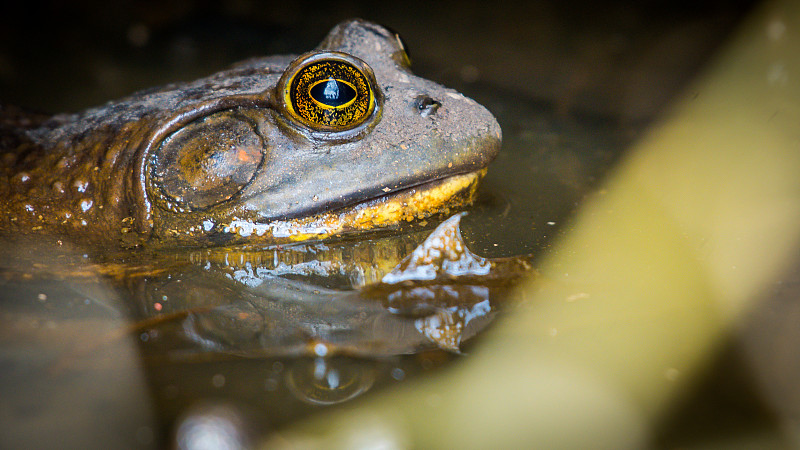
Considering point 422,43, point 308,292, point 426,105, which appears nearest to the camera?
point 308,292

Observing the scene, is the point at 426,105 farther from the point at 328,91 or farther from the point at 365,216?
the point at 365,216

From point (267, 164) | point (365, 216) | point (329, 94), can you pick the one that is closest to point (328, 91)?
point (329, 94)

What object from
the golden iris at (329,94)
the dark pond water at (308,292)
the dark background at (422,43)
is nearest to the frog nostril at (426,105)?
the golden iris at (329,94)

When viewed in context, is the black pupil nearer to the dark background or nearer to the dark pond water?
the dark pond water

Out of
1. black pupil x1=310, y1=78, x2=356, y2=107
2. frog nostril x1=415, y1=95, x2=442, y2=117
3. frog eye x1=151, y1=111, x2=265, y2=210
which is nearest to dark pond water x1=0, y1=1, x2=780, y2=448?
frog eye x1=151, y1=111, x2=265, y2=210

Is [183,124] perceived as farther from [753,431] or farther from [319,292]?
[753,431]

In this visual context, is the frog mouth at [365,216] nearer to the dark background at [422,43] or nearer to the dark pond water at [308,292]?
the dark pond water at [308,292]
